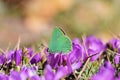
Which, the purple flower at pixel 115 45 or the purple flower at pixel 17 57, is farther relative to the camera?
the purple flower at pixel 115 45

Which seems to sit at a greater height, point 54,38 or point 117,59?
point 54,38

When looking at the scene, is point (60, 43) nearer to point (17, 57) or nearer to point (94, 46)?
point (17, 57)

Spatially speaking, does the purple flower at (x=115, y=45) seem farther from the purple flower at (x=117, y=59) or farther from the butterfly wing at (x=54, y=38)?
the butterfly wing at (x=54, y=38)

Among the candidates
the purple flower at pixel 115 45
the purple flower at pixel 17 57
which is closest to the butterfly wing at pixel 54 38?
the purple flower at pixel 17 57

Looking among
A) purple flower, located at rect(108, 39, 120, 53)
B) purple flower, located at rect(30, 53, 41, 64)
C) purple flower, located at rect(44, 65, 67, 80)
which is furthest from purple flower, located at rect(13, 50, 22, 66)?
purple flower, located at rect(108, 39, 120, 53)

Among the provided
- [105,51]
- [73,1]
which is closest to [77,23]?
[73,1]

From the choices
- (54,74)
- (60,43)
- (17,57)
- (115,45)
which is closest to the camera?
(54,74)

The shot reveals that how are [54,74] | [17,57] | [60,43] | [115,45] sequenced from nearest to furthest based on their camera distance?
[54,74] < [60,43] < [17,57] < [115,45]

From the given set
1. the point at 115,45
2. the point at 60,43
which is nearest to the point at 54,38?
the point at 60,43
